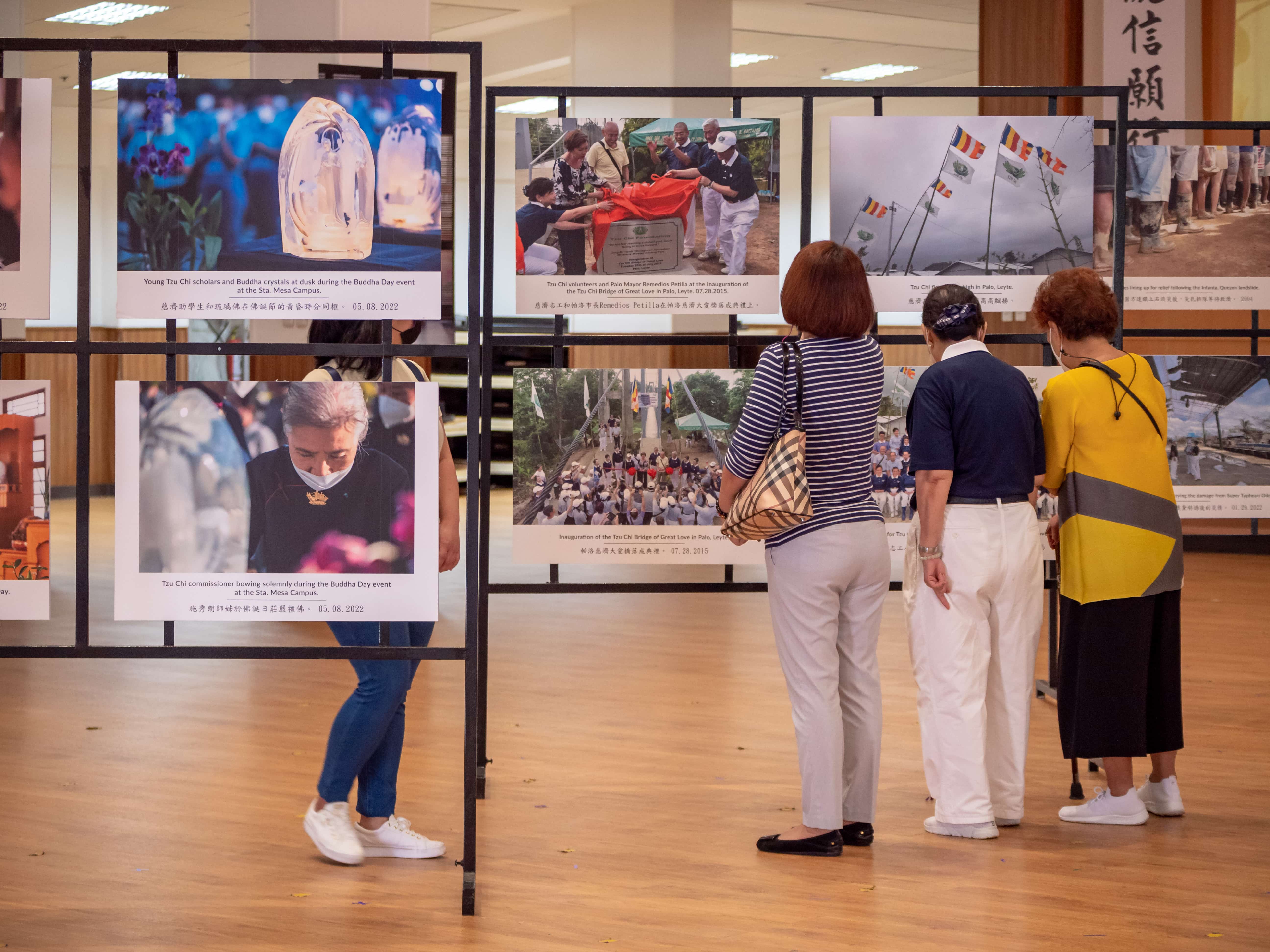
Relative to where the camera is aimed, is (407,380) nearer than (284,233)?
No

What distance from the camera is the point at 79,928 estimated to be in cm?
277

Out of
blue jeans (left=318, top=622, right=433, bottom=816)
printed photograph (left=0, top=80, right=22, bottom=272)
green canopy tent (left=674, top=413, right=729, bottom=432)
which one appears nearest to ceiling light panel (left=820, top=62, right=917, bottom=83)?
green canopy tent (left=674, top=413, right=729, bottom=432)

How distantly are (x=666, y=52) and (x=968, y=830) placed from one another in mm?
7590

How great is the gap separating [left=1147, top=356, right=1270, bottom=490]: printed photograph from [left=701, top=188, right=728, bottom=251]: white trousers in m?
1.83

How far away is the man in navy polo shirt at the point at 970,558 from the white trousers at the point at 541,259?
1153 mm

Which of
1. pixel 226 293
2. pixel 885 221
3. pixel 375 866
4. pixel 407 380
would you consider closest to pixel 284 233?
pixel 226 293

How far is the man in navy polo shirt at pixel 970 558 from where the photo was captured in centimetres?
332

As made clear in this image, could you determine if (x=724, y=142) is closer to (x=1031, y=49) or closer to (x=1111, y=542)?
(x=1111, y=542)

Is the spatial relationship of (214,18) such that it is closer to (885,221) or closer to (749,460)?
(885,221)

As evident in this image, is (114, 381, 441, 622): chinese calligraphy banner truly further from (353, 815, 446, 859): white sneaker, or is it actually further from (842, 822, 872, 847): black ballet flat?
(842, 822, 872, 847): black ballet flat

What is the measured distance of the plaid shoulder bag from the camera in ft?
9.98

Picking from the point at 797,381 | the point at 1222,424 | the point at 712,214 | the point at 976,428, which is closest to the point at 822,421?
the point at 797,381

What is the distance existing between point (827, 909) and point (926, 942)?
262 millimetres

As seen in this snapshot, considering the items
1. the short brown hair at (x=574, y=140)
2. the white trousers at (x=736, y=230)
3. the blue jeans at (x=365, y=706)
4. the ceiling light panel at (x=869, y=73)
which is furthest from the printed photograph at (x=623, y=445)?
the ceiling light panel at (x=869, y=73)
